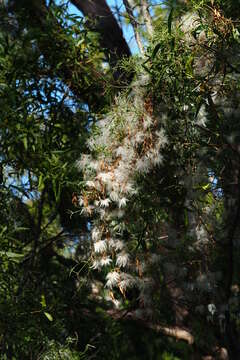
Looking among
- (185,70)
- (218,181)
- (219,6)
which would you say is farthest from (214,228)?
(219,6)

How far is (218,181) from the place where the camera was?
2.58 meters

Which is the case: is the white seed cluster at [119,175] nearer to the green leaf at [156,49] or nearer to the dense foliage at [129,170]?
the dense foliage at [129,170]

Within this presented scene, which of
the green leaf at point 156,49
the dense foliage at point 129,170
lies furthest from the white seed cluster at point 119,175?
the green leaf at point 156,49

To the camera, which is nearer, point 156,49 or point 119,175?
point 156,49

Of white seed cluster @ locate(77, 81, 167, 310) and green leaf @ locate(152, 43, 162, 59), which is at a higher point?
green leaf @ locate(152, 43, 162, 59)

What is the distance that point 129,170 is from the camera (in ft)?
7.82

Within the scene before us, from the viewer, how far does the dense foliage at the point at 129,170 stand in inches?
94.0

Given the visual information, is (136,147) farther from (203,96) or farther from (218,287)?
(218,287)

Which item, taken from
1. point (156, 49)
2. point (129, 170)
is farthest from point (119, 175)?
point (156, 49)

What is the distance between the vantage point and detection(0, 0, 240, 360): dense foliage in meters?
2.39

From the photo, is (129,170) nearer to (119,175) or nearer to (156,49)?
(119,175)

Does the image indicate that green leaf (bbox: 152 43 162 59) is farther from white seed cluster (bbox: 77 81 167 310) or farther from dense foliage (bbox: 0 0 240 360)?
white seed cluster (bbox: 77 81 167 310)

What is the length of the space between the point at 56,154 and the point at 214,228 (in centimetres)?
87

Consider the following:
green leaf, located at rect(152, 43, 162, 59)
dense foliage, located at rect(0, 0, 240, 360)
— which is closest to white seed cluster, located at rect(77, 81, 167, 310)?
dense foliage, located at rect(0, 0, 240, 360)
